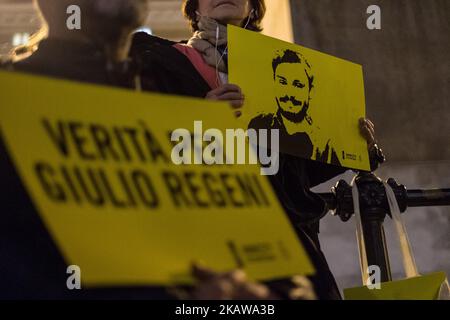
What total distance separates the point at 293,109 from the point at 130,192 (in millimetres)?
627

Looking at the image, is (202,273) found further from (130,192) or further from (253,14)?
(253,14)

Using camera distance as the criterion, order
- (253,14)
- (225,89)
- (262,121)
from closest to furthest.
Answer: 1. (225,89)
2. (262,121)
3. (253,14)

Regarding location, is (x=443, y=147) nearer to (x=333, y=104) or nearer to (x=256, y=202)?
(x=333, y=104)

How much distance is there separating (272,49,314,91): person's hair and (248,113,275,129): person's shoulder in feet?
0.24

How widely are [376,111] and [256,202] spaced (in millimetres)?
1755

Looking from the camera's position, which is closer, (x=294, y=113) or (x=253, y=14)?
(x=294, y=113)

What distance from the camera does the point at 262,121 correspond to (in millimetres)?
1307

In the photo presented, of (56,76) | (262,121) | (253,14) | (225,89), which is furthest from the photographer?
(253,14)

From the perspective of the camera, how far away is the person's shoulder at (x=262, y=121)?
4.21 feet

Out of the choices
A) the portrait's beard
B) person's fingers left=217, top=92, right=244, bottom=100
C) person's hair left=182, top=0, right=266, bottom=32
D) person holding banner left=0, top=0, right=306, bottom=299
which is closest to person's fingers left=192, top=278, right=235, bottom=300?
person holding banner left=0, top=0, right=306, bottom=299

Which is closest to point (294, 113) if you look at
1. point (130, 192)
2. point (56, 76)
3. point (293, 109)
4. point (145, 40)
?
point (293, 109)
